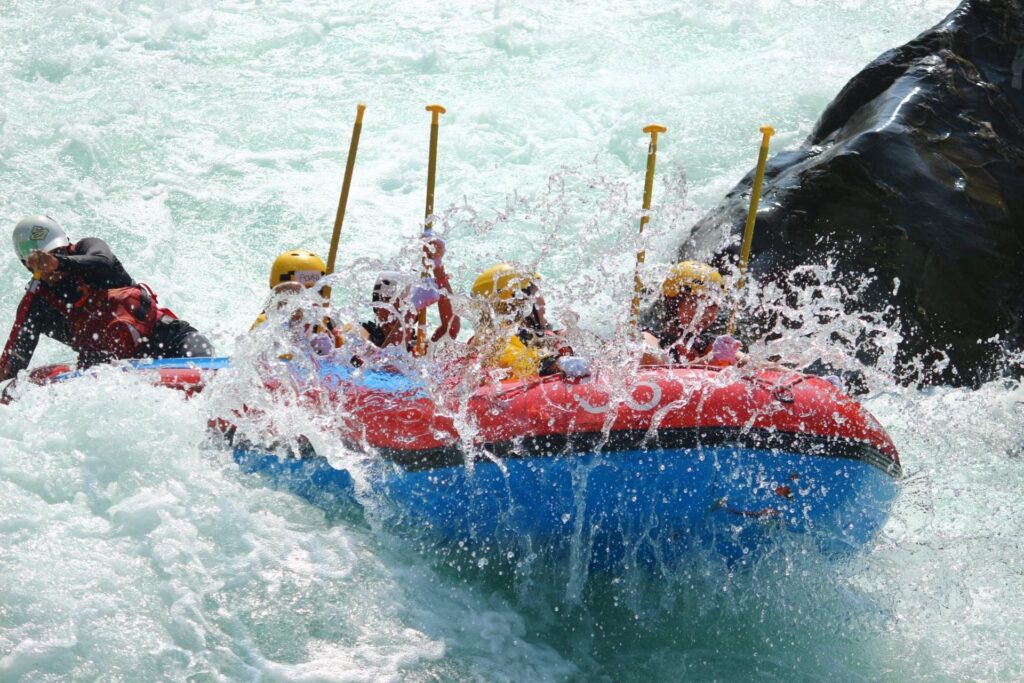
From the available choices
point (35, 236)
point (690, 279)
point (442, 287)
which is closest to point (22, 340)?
point (35, 236)

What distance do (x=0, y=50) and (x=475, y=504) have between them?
957 cm

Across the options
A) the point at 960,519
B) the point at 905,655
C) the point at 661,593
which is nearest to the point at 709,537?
the point at 661,593

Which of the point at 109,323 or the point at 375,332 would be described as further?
the point at 109,323

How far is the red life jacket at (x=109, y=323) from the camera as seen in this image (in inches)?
239

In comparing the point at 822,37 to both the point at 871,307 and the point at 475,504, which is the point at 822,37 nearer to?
Result: the point at 871,307

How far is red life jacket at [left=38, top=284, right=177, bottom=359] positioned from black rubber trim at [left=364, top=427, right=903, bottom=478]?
2.46m

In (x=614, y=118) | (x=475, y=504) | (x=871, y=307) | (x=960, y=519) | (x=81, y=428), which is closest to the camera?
(x=475, y=504)

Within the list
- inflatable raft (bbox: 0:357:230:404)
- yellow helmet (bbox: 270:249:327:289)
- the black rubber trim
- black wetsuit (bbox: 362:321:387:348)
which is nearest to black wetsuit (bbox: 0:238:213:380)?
inflatable raft (bbox: 0:357:230:404)

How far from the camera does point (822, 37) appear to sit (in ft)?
40.4

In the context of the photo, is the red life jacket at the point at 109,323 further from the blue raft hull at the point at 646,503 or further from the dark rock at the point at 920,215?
the dark rock at the point at 920,215

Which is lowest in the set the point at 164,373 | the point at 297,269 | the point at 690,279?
the point at 164,373

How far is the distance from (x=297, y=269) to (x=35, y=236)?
4.90 feet

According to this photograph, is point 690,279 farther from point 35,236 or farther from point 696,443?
point 35,236

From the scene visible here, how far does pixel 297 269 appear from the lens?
5996 mm
